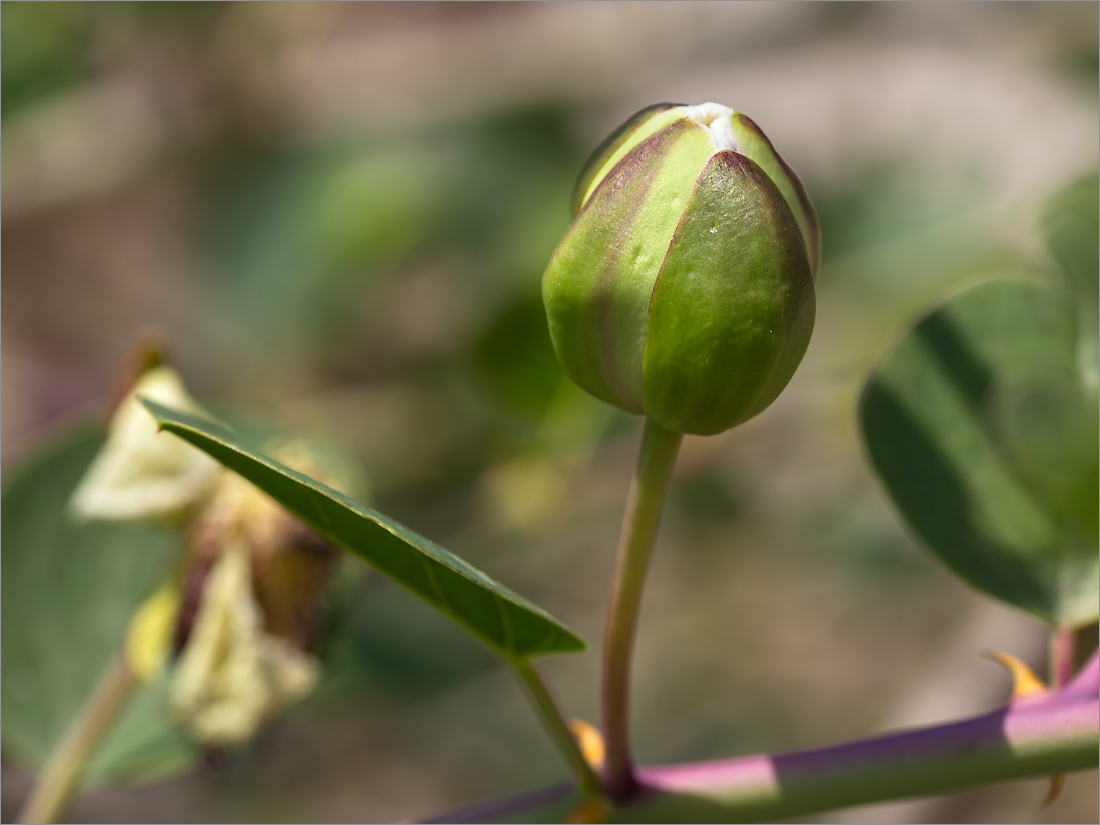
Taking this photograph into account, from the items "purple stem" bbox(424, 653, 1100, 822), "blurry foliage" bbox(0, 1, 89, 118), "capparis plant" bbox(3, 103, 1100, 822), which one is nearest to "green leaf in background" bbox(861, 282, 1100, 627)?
"capparis plant" bbox(3, 103, 1100, 822)

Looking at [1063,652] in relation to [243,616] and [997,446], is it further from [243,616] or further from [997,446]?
[243,616]

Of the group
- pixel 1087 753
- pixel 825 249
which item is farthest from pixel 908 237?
pixel 1087 753

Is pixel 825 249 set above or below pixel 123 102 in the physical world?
below

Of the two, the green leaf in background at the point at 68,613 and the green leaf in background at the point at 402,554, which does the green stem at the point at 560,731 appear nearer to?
the green leaf in background at the point at 402,554

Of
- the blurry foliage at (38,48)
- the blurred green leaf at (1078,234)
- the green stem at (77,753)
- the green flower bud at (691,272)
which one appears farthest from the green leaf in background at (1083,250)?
the blurry foliage at (38,48)

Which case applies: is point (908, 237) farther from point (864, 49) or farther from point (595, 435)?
point (864, 49)
